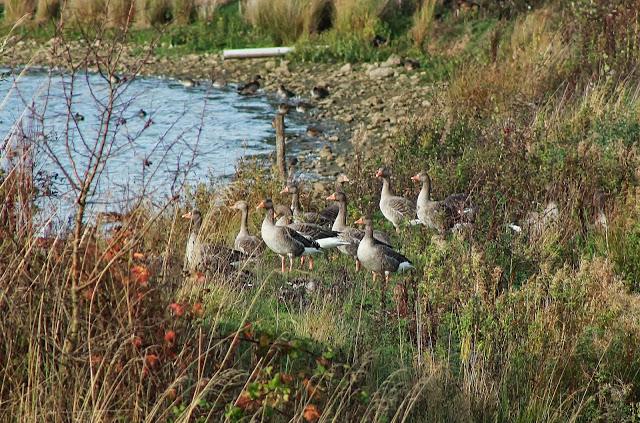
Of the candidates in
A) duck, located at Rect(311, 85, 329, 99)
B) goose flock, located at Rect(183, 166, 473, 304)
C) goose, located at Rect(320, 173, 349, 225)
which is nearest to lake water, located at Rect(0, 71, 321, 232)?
duck, located at Rect(311, 85, 329, 99)

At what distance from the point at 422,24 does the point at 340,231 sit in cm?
1413

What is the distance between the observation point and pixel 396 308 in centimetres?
864

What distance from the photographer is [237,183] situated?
1355 centimetres

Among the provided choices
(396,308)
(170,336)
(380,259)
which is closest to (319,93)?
(380,259)

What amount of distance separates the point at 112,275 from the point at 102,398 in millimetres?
594

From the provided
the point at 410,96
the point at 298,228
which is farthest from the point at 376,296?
the point at 410,96

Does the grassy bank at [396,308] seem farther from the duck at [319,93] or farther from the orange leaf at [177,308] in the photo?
the duck at [319,93]

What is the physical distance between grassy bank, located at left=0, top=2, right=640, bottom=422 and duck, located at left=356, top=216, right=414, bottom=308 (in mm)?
202

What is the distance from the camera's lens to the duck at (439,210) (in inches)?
440

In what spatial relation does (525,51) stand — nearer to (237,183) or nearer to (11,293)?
(237,183)

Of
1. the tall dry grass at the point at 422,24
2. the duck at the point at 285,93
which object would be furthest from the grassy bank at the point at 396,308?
the tall dry grass at the point at 422,24

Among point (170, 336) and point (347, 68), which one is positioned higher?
point (170, 336)

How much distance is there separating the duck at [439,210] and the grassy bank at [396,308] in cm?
18

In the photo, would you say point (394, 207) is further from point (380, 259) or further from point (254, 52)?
point (254, 52)
